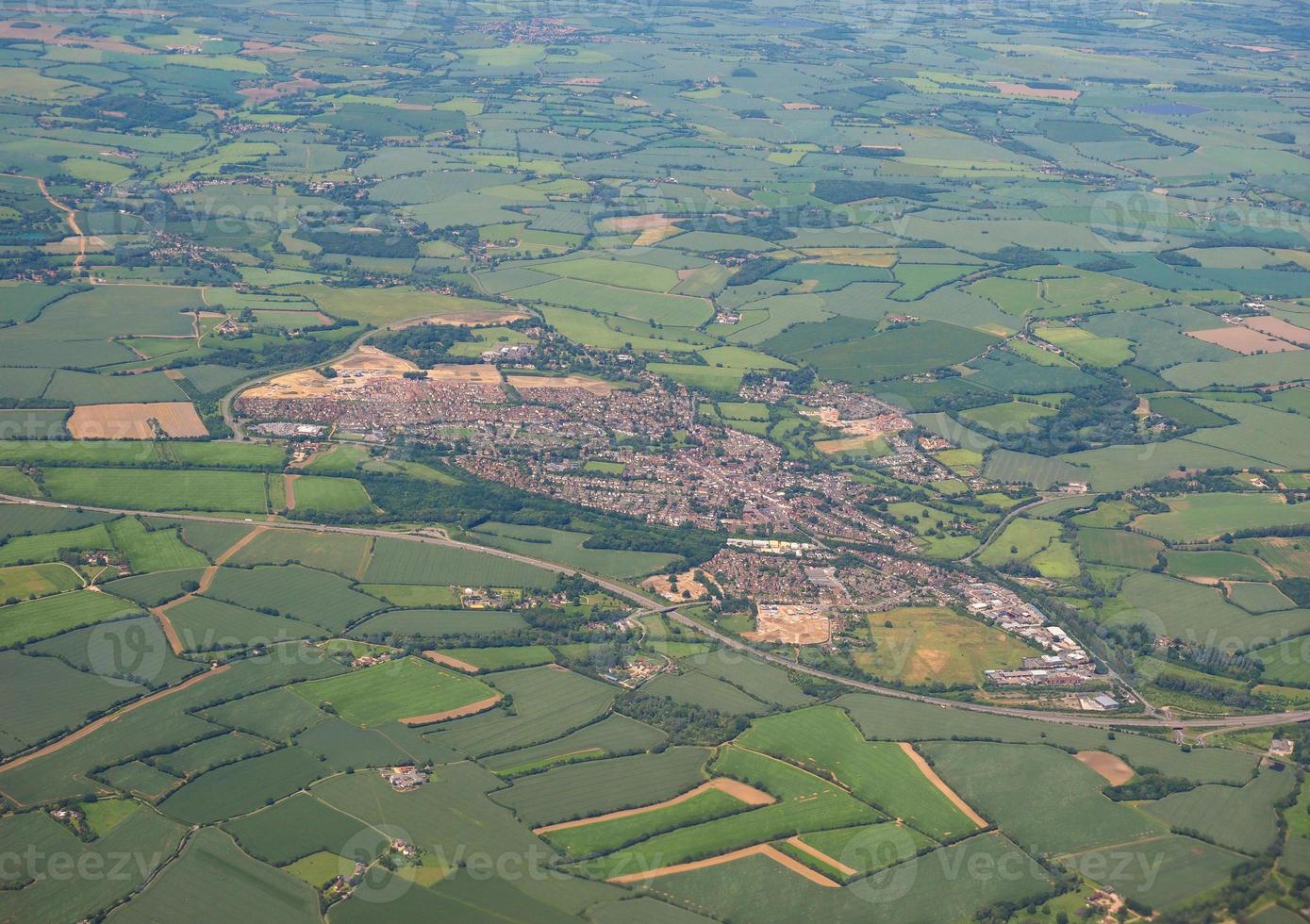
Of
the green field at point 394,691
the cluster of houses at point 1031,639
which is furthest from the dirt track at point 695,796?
the cluster of houses at point 1031,639

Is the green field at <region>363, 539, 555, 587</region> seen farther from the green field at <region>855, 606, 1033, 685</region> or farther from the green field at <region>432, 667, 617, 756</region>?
the green field at <region>855, 606, 1033, 685</region>

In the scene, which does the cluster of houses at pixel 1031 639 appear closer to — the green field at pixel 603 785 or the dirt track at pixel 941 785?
the dirt track at pixel 941 785

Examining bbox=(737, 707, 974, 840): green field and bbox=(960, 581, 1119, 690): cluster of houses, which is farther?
bbox=(960, 581, 1119, 690): cluster of houses

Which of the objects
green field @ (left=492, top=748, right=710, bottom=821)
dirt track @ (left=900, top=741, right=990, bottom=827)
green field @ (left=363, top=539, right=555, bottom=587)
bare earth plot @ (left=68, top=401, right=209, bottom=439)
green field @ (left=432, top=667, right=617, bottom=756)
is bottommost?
dirt track @ (left=900, top=741, right=990, bottom=827)

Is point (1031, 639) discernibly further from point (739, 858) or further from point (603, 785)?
point (603, 785)

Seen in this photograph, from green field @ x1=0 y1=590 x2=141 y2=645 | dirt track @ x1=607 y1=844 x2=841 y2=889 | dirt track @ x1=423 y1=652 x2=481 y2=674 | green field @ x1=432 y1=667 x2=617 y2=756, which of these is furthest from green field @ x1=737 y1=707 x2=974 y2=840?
green field @ x1=0 y1=590 x2=141 y2=645

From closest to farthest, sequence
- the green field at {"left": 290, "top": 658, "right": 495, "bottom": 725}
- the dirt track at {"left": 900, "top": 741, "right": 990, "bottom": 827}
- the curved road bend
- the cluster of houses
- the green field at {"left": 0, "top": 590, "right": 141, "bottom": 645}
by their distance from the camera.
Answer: the dirt track at {"left": 900, "top": 741, "right": 990, "bottom": 827}
the green field at {"left": 290, "top": 658, "right": 495, "bottom": 725}
the curved road bend
the green field at {"left": 0, "top": 590, "right": 141, "bottom": 645}
the cluster of houses

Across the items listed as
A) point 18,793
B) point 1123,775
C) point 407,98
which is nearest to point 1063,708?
point 1123,775

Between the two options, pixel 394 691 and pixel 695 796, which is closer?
pixel 695 796

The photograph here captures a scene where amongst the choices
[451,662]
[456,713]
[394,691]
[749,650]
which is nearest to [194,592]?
[394,691]
